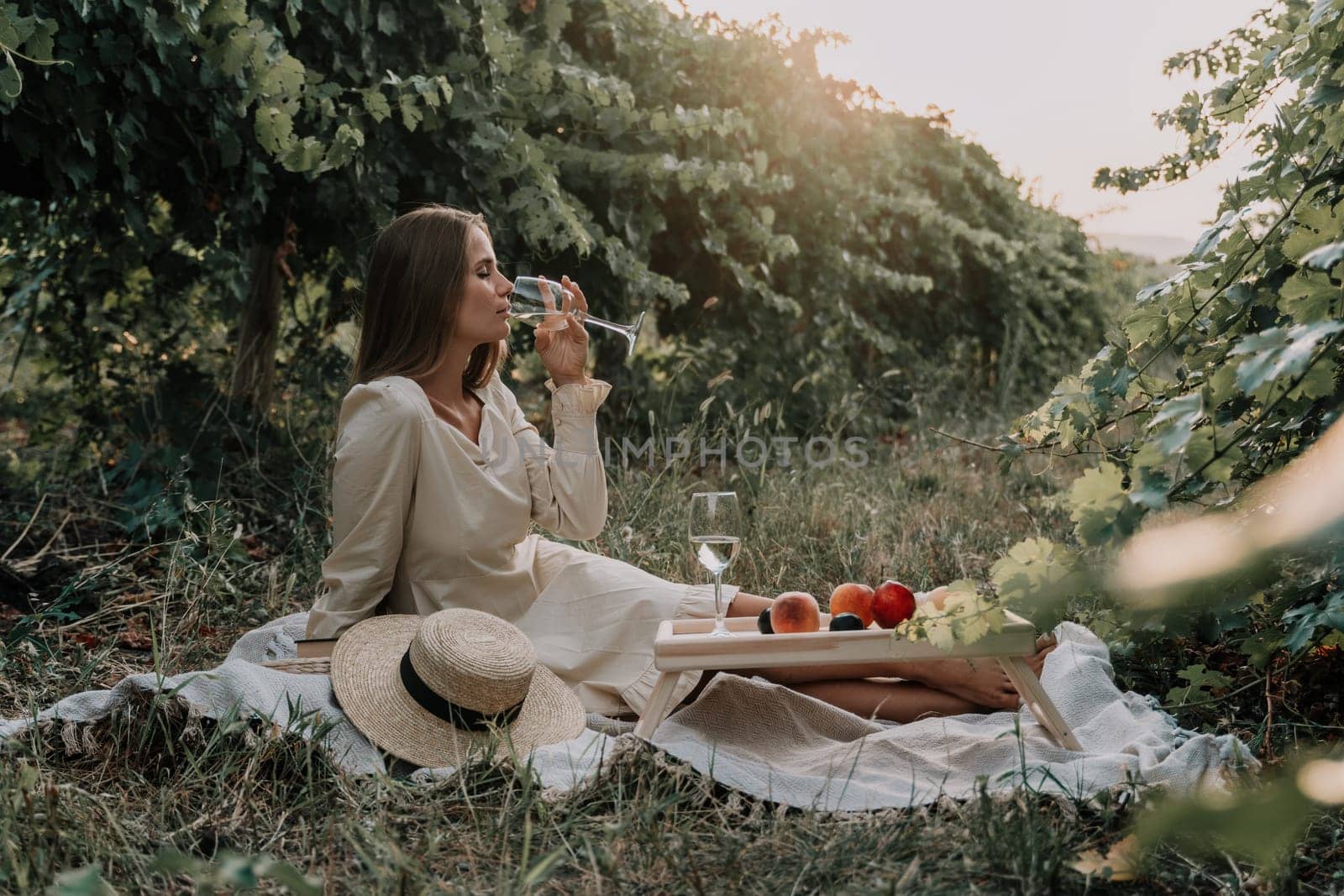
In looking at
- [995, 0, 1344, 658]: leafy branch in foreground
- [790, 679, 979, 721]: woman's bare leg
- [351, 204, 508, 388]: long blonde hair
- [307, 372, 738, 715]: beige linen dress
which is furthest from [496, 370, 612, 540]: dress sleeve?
[995, 0, 1344, 658]: leafy branch in foreground

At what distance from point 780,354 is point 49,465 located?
4028 millimetres

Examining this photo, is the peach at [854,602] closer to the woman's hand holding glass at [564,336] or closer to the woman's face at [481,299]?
the woman's hand holding glass at [564,336]

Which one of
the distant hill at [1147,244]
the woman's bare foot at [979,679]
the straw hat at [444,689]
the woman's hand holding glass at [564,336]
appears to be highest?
the distant hill at [1147,244]

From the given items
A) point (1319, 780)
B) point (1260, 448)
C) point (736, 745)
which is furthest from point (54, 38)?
point (1319, 780)

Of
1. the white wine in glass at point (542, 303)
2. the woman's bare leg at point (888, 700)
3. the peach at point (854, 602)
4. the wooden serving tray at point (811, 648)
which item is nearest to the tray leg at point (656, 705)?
the wooden serving tray at point (811, 648)

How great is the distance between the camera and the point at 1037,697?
272cm

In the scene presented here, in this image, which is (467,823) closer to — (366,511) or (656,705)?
(656,705)

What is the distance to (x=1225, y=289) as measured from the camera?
2.57 metres

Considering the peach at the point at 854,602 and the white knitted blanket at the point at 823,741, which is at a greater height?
the peach at the point at 854,602

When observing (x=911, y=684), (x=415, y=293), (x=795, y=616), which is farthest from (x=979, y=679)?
(x=415, y=293)

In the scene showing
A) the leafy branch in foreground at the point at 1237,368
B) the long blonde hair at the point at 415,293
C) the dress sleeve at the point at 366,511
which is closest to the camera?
the leafy branch in foreground at the point at 1237,368

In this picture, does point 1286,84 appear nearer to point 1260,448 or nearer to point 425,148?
point 1260,448

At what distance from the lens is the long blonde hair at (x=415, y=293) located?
3295mm

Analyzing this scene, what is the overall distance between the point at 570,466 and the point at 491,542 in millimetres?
354
